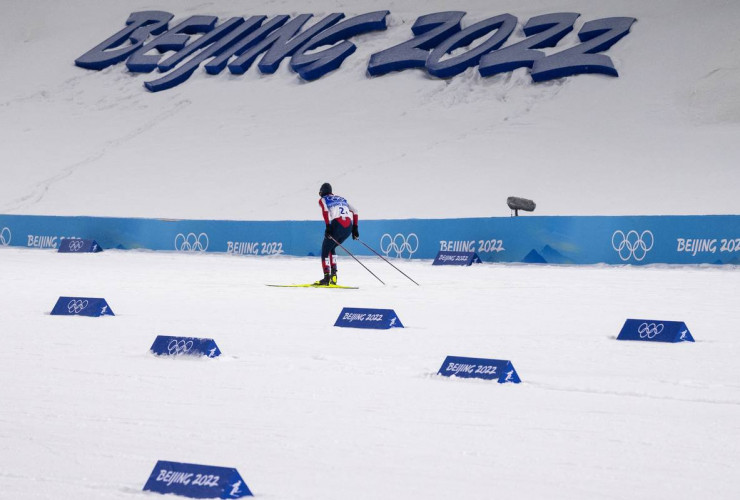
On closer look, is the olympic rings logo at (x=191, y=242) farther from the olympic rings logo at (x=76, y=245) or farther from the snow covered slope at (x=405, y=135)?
the snow covered slope at (x=405, y=135)

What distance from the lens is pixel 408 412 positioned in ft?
19.4

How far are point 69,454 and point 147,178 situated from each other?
34.4 metres

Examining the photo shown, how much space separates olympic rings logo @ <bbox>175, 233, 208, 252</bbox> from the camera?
2495 centimetres

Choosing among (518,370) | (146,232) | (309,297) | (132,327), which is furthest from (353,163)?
(518,370)

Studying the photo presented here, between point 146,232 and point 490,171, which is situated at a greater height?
point 146,232

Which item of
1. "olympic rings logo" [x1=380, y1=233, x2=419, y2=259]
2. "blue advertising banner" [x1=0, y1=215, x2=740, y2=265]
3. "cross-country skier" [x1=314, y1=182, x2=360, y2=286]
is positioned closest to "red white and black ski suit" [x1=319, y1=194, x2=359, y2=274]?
"cross-country skier" [x1=314, y1=182, x2=360, y2=286]

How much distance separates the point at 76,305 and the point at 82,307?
0.11 meters

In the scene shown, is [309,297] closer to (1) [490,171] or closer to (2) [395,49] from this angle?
(1) [490,171]

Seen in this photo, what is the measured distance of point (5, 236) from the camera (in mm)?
27781

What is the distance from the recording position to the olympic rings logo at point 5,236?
90.9 feet

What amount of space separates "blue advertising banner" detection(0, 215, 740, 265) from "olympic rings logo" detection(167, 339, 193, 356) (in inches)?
502

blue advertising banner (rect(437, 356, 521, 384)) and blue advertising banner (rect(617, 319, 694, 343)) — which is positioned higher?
blue advertising banner (rect(437, 356, 521, 384))

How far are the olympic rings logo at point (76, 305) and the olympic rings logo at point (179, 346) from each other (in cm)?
338

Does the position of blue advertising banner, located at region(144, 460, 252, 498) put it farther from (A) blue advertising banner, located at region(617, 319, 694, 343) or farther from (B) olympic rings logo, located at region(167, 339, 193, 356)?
(A) blue advertising banner, located at region(617, 319, 694, 343)
